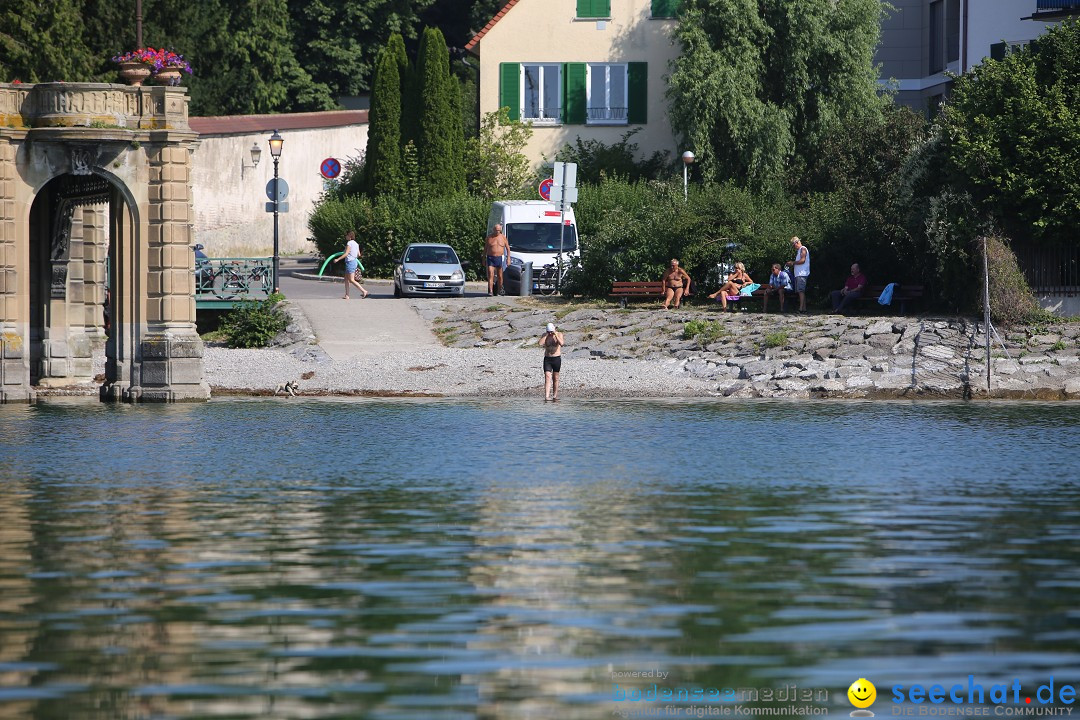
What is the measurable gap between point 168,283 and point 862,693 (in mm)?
23839

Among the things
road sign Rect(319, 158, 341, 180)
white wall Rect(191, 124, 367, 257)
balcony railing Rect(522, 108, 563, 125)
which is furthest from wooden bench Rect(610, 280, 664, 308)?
white wall Rect(191, 124, 367, 257)

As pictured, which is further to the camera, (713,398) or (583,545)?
(713,398)

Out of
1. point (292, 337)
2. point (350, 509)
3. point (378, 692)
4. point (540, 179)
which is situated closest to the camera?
point (378, 692)

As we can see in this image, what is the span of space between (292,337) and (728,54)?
20.2 meters

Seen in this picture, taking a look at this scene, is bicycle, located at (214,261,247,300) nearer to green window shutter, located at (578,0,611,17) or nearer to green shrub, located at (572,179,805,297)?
green shrub, located at (572,179,805,297)

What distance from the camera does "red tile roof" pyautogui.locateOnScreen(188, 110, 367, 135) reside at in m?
59.1

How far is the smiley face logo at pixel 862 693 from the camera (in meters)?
9.76

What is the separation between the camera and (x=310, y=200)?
63.2m

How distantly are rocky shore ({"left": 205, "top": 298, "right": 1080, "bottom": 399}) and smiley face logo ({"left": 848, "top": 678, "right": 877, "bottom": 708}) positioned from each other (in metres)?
23.0

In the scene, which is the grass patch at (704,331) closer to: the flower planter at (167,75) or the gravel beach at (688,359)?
the gravel beach at (688,359)

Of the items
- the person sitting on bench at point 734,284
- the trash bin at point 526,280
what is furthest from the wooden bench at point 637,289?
the trash bin at point 526,280

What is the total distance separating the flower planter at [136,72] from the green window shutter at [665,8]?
2522 cm

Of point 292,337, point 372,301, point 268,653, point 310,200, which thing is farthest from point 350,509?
point 310,200

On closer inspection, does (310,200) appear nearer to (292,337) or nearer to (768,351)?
(292,337)
